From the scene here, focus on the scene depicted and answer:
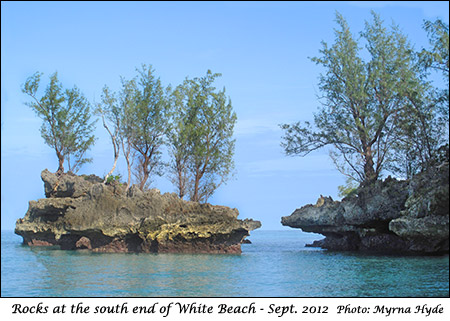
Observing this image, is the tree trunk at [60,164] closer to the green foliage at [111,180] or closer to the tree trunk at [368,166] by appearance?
the green foliage at [111,180]

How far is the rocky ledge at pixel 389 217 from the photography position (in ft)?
61.0

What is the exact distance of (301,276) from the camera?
18.2 metres

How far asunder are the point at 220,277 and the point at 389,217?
12113 mm

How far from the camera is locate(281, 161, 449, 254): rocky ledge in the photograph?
18.6 m

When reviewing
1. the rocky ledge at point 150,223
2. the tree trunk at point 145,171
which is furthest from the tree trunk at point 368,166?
the tree trunk at point 145,171

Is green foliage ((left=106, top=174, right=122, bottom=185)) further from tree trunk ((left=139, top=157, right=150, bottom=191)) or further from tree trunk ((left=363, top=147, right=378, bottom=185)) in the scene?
tree trunk ((left=363, top=147, right=378, bottom=185))

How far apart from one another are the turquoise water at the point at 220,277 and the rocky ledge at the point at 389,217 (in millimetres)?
1554

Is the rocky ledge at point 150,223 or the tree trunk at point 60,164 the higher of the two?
the tree trunk at point 60,164

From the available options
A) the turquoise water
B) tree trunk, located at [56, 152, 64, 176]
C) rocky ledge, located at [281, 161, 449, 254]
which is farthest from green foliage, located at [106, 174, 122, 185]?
rocky ledge, located at [281, 161, 449, 254]

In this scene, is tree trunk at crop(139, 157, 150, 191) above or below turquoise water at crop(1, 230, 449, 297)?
above

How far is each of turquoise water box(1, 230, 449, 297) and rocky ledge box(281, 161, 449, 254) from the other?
61.2 inches

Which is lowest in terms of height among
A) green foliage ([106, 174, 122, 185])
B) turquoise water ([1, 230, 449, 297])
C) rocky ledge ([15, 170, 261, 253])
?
turquoise water ([1, 230, 449, 297])
